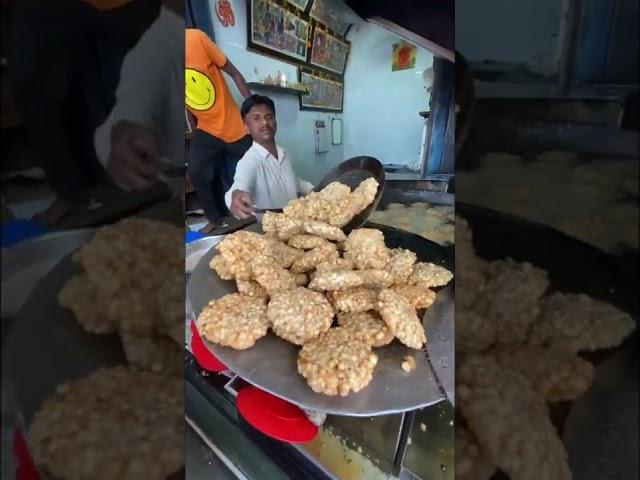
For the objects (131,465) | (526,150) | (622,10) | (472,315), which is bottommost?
(131,465)

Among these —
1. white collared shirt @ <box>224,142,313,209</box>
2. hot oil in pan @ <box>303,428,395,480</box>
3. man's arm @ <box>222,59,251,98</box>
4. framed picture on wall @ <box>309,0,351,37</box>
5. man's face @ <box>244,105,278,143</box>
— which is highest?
framed picture on wall @ <box>309,0,351,37</box>

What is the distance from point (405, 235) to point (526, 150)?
24 centimetres

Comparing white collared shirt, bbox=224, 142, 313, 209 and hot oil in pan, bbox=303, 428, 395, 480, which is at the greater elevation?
white collared shirt, bbox=224, 142, 313, 209

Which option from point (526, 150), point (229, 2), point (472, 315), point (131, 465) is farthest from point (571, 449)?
point (229, 2)

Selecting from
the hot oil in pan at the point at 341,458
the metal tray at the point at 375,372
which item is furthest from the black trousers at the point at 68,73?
the hot oil in pan at the point at 341,458

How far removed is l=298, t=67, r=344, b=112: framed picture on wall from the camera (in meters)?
0.54

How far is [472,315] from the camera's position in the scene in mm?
395

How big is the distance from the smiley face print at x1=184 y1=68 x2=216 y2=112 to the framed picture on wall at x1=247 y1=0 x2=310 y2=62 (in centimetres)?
8

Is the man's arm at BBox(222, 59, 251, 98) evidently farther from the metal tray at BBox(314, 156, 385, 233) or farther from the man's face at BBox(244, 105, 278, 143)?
the metal tray at BBox(314, 156, 385, 233)

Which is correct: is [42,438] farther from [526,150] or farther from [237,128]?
[526,150]

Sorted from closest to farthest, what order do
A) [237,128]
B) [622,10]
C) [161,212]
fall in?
[622,10], [161,212], [237,128]

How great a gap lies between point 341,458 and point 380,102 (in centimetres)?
53

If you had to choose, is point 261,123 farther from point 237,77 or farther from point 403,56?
point 403,56

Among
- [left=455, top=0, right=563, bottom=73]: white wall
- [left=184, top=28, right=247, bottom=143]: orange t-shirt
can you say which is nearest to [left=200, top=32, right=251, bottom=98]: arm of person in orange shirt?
[left=184, top=28, right=247, bottom=143]: orange t-shirt
